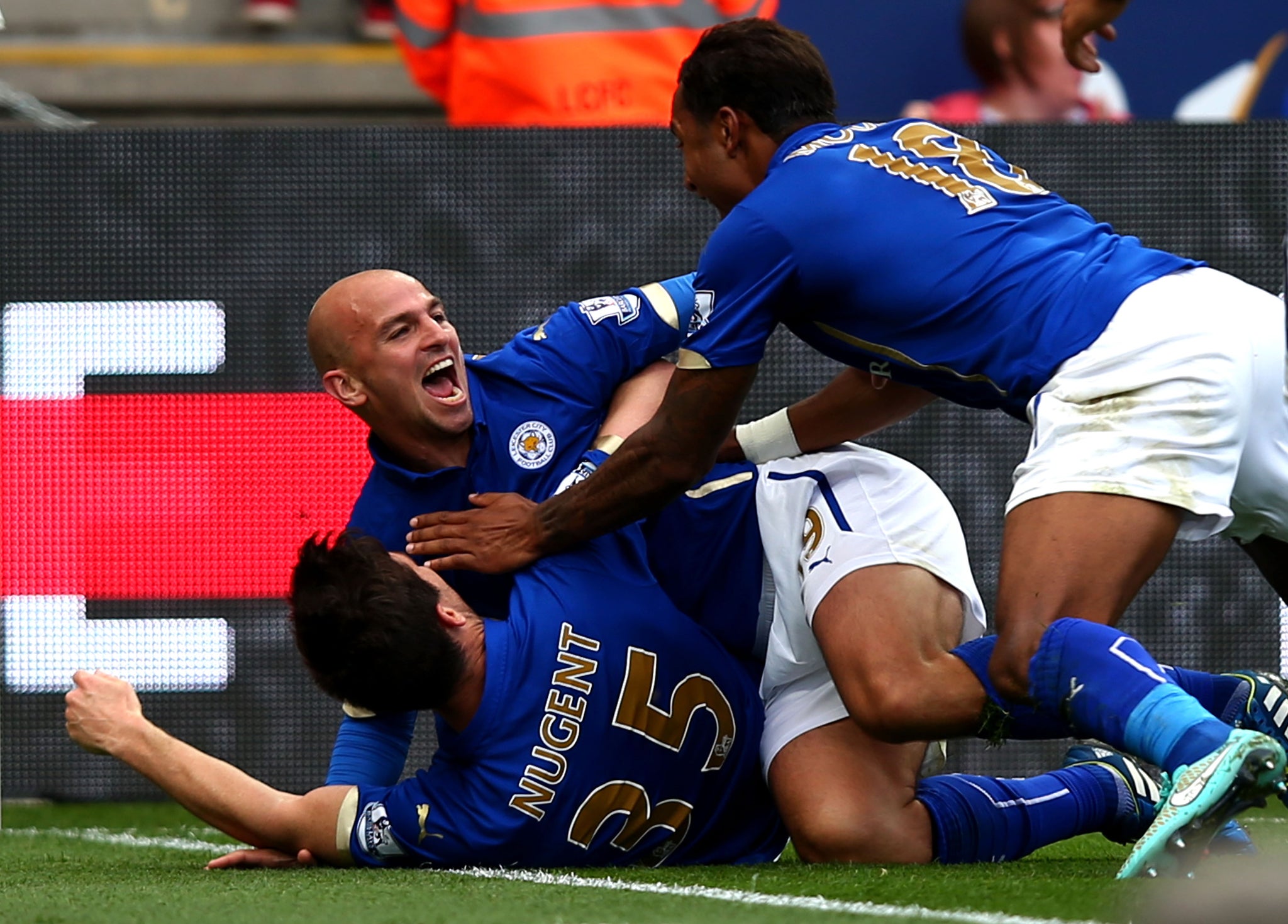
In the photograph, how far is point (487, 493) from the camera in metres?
3.34

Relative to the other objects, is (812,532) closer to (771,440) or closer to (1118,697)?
(771,440)

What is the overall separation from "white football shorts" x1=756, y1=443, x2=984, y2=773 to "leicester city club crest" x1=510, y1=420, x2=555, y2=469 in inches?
16.3

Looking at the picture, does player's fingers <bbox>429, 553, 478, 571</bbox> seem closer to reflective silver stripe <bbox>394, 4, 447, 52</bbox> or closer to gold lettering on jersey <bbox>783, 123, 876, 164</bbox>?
gold lettering on jersey <bbox>783, 123, 876, 164</bbox>

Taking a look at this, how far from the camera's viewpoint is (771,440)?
3.57 m

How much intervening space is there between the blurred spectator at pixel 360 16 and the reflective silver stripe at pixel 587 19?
463cm

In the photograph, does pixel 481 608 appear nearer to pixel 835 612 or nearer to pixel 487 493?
pixel 487 493

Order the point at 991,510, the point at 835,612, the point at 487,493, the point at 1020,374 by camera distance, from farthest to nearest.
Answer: the point at 991,510, the point at 487,493, the point at 835,612, the point at 1020,374

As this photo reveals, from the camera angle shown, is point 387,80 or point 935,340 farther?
point 387,80

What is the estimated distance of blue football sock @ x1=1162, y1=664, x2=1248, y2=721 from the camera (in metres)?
3.06

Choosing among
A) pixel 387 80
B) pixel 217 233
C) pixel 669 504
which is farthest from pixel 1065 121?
pixel 387 80

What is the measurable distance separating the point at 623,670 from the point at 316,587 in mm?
527

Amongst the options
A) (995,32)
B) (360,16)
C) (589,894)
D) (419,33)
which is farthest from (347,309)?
(360,16)

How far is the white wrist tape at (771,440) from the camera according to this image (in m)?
3.56

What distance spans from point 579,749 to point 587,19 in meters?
2.72
